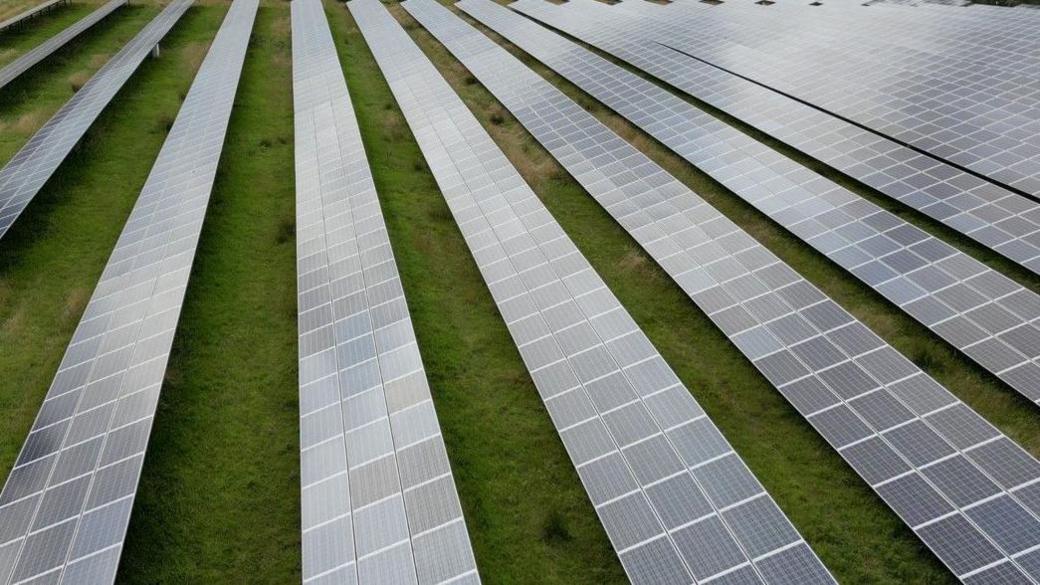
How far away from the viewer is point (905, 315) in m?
20.3

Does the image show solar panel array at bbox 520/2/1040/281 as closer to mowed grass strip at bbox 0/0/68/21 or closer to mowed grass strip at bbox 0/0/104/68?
mowed grass strip at bbox 0/0/104/68

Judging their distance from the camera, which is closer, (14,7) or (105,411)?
(105,411)

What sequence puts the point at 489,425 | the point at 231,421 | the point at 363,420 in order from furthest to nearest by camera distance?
1. the point at 231,421
2. the point at 489,425
3. the point at 363,420

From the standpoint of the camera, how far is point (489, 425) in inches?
738

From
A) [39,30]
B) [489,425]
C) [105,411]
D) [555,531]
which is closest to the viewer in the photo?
[555,531]

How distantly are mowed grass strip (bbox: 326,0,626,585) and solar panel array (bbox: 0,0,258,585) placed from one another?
8546mm

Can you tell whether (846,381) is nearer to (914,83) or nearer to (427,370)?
(427,370)

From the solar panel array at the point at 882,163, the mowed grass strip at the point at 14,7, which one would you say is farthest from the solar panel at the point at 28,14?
the solar panel array at the point at 882,163

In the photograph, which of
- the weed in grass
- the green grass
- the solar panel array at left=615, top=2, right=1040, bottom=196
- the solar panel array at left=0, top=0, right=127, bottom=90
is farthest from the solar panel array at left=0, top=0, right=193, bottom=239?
the solar panel array at left=615, top=2, right=1040, bottom=196

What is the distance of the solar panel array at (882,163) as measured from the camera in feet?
72.9

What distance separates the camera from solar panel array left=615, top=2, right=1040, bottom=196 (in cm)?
2698

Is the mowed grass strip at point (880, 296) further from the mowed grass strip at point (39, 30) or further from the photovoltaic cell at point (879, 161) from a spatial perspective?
the mowed grass strip at point (39, 30)

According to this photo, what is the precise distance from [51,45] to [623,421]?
61.7 m

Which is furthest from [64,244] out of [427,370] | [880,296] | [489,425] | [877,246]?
[877,246]
